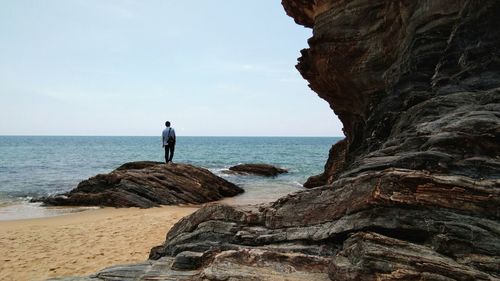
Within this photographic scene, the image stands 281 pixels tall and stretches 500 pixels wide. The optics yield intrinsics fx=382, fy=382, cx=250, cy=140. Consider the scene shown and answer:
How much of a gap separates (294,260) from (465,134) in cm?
383

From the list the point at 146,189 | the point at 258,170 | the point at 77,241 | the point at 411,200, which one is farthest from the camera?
the point at 258,170

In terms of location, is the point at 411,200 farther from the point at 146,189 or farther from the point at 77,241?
the point at 146,189

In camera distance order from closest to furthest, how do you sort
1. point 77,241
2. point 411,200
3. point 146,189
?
point 411,200, point 77,241, point 146,189

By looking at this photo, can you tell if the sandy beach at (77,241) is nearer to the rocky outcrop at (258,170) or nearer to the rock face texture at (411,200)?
the rock face texture at (411,200)

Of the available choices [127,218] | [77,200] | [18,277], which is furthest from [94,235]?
[77,200]

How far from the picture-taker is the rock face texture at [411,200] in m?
5.35

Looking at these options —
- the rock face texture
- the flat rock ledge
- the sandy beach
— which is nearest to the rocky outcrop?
the flat rock ledge

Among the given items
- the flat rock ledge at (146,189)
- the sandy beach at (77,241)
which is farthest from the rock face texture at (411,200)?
the flat rock ledge at (146,189)

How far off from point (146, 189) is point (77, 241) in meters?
8.57

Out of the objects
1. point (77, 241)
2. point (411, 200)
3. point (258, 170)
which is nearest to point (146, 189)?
point (77, 241)

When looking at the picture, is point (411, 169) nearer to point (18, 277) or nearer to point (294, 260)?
point (294, 260)

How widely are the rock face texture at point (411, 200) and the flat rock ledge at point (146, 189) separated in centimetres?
1156

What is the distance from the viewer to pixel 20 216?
59.0ft

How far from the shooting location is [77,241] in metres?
12.5
